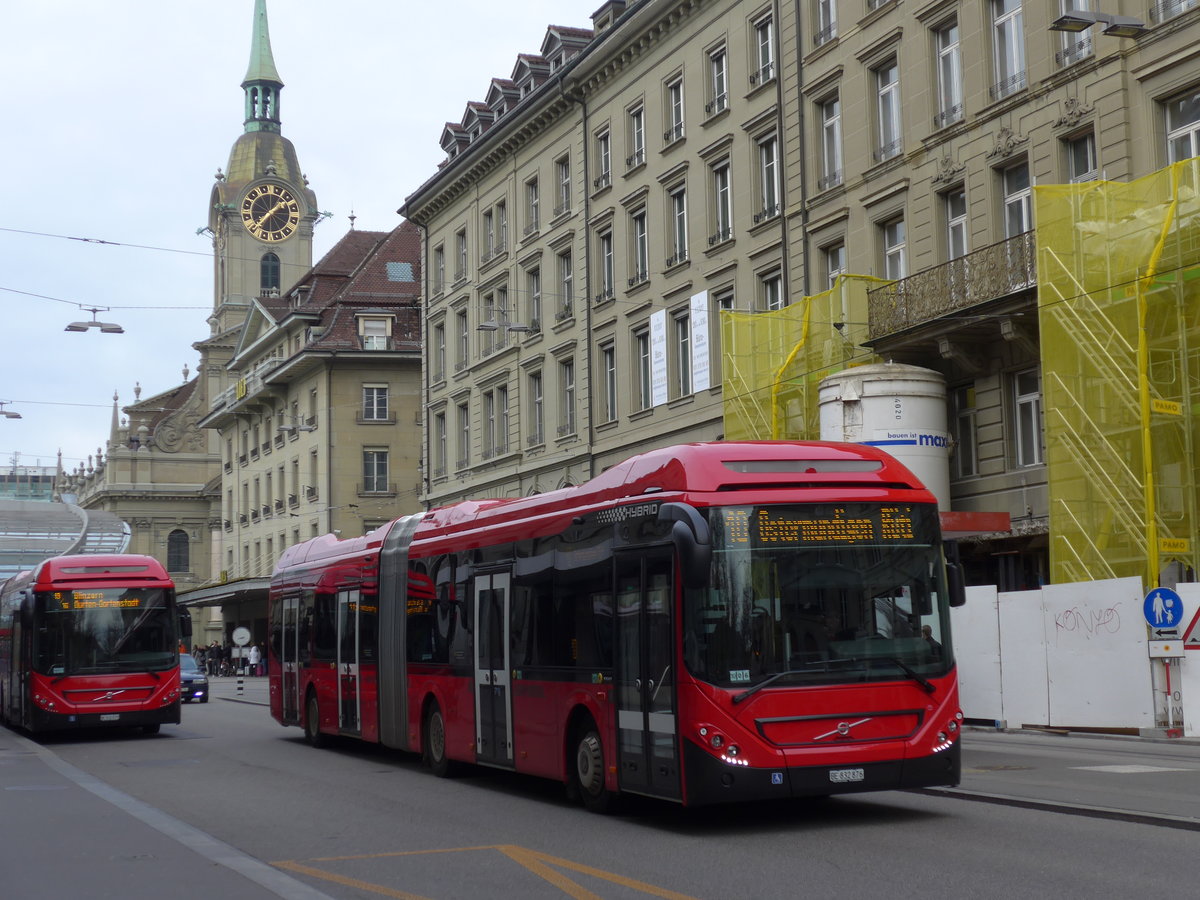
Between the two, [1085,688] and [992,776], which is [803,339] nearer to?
[1085,688]

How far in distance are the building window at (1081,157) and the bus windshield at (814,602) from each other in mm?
16014

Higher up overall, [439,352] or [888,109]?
[888,109]

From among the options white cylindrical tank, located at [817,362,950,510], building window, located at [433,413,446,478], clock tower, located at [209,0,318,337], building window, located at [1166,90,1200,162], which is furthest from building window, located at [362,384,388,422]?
building window, located at [1166,90,1200,162]

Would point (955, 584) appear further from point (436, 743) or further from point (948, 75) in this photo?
point (948, 75)

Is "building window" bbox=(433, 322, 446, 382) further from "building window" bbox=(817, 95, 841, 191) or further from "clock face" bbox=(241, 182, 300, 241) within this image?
"clock face" bbox=(241, 182, 300, 241)

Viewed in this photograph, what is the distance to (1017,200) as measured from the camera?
90.4 ft

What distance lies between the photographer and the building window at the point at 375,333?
68688mm

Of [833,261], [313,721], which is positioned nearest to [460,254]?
[833,261]

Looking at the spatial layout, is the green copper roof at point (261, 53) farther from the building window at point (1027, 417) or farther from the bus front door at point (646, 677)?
the bus front door at point (646, 677)

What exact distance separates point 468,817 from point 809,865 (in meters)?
4.19

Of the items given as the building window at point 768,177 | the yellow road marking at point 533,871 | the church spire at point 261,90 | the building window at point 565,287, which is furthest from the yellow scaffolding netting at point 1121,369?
the church spire at point 261,90

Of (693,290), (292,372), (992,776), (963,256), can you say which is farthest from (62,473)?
(992,776)

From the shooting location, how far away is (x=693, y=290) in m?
37.4

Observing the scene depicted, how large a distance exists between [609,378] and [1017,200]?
15992 mm
